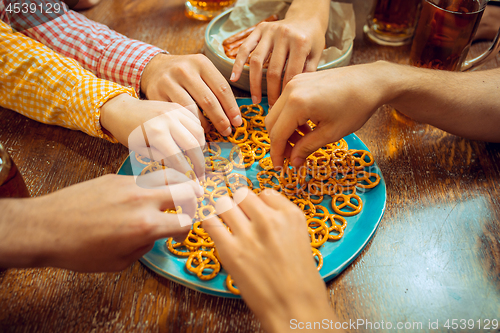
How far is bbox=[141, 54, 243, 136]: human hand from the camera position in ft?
2.94

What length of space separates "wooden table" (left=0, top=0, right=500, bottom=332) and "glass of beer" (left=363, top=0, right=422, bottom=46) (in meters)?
0.47

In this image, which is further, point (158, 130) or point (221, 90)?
point (221, 90)

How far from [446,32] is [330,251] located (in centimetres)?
77

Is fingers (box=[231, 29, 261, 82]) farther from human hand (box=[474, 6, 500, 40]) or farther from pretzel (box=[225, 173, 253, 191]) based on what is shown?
human hand (box=[474, 6, 500, 40])

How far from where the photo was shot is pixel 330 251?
2.33 feet

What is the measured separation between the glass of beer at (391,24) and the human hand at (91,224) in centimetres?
117

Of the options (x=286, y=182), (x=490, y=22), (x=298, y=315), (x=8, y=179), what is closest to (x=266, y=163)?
(x=286, y=182)

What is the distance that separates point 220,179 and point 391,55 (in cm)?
91

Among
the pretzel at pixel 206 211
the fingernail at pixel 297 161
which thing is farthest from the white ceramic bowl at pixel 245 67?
the pretzel at pixel 206 211

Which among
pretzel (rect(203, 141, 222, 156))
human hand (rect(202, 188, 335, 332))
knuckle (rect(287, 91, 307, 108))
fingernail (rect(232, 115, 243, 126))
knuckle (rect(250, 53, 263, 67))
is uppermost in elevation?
knuckle (rect(287, 91, 307, 108))

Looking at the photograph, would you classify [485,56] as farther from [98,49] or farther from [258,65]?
[98,49]

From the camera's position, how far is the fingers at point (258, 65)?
3.08ft

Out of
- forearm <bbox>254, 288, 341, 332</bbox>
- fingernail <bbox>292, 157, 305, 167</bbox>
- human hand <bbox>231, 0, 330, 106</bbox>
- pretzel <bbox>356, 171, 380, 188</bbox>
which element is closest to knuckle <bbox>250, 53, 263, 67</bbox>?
human hand <bbox>231, 0, 330, 106</bbox>

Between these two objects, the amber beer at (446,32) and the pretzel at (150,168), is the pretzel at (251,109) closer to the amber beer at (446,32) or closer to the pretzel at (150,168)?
the pretzel at (150,168)
